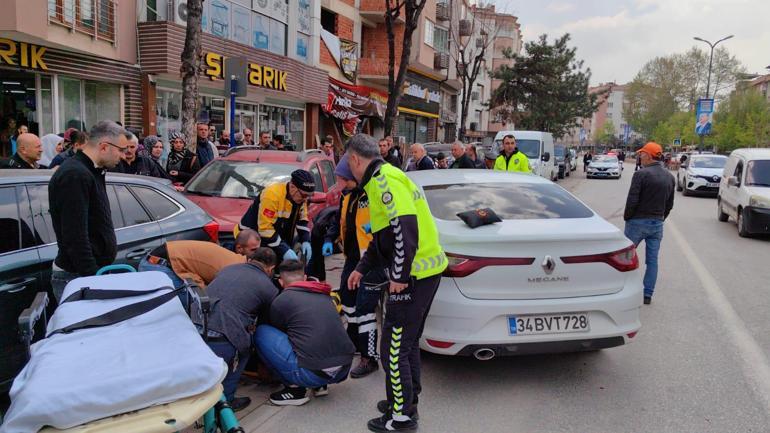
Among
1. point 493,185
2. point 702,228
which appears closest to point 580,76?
point 702,228

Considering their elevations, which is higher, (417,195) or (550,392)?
(417,195)

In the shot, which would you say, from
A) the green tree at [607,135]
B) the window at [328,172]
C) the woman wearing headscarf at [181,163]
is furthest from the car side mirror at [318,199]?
the green tree at [607,135]

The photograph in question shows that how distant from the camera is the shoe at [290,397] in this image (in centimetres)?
393

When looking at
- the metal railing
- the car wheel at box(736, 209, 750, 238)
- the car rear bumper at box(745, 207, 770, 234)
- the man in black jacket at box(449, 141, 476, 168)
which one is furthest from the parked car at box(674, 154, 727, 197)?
the metal railing

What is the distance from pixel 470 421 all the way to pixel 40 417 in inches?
101

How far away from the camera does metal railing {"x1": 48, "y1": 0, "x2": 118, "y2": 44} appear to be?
1102 centimetres

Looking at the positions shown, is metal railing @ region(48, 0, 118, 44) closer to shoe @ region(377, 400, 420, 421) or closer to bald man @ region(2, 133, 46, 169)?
bald man @ region(2, 133, 46, 169)

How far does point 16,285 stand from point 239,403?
5.23 feet

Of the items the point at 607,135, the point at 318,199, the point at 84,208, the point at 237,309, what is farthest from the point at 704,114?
the point at 607,135

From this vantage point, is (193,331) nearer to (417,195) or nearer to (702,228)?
(417,195)

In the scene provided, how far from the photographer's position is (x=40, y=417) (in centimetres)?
201

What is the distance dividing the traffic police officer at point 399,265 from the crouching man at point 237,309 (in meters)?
0.90

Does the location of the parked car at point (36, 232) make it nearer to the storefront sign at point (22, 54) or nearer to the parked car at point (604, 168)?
the storefront sign at point (22, 54)

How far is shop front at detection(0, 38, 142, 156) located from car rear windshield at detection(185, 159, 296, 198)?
6363mm
